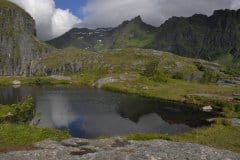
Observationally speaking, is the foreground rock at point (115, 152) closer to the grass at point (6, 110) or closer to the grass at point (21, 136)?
the grass at point (21, 136)

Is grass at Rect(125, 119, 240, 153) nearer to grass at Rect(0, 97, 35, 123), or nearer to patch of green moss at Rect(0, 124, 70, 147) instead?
patch of green moss at Rect(0, 124, 70, 147)

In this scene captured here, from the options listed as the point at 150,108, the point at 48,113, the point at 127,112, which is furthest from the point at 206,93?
the point at 48,113

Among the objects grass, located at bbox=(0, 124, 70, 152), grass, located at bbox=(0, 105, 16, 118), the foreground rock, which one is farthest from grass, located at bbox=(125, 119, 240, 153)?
grass, located at bbox=(0, 105, 16, 118)

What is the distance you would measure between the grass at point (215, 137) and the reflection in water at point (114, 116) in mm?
13870

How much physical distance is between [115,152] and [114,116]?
78.5 m

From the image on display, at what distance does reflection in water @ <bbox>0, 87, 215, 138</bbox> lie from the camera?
4070 inches

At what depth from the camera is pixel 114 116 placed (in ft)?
423

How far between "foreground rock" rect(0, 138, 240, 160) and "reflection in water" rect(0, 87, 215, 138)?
109ft

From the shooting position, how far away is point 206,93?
189 meters

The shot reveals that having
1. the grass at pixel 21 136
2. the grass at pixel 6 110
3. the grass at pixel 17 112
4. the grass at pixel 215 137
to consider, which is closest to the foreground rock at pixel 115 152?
the grass at pixel 21 136

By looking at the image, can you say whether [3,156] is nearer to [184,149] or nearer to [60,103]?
[184,149]

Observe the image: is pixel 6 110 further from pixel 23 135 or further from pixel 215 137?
pixel 215 137

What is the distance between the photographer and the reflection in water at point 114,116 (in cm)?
10338

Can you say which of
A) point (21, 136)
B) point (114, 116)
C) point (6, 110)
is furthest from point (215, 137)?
point (6, 110)
